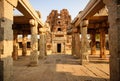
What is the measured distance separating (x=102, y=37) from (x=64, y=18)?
3065 centimetres

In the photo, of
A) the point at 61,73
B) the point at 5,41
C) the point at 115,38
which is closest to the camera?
the point at 115,38

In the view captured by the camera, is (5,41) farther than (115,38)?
Yes

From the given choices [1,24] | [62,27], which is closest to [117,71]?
[1,24]

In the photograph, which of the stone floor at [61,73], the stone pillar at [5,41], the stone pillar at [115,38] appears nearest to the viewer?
the stone pillar at [115,38]

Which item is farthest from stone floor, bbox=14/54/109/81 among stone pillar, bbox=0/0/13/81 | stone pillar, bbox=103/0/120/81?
stone pillar, bbox=103/0/120/81

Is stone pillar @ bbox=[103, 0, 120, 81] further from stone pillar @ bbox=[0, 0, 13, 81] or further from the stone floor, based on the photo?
stone pillar @ bbox=[0, 0, 13, 81]

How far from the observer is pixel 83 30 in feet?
39.6

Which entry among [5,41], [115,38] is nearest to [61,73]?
[5,41]

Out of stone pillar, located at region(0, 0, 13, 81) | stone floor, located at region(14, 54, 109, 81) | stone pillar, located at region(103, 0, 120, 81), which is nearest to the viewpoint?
stone pillar, located at region(103, 0, 120, 81)

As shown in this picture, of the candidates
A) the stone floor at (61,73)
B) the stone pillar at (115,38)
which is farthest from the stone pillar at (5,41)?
the stone pillar at (115,38)

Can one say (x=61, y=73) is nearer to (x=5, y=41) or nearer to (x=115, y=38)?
(x=5, y=41)

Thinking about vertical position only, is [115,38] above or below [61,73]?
above

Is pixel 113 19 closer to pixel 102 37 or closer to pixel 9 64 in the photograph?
pixel 9 64

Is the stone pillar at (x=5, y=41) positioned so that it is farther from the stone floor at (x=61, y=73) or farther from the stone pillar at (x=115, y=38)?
the stone pillar at (x=115, y=38)
